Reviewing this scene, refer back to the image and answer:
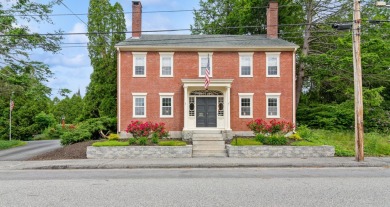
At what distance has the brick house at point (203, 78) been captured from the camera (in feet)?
70.5

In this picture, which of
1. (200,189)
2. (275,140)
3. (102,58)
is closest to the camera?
(200,189)

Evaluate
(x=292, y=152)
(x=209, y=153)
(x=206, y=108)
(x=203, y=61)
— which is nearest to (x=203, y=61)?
(x=203, y=61)

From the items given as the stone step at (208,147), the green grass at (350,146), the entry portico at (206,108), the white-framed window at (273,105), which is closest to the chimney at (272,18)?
the white-framed window at (273,105)

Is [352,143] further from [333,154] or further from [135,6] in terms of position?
[135,6]

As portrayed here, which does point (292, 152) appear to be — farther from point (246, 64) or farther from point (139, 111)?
point (139, 111)

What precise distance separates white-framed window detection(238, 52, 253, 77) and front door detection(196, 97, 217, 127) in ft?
9.08

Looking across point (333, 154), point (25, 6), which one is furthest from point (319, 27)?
point (25, 6)

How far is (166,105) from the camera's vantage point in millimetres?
21625

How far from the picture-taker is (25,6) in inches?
714

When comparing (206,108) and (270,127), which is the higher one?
(206,108)

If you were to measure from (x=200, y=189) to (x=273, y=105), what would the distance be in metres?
14.8

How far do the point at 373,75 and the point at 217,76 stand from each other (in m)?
13.3

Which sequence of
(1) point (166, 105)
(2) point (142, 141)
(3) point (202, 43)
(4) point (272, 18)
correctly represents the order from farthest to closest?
(4) point (272, 18) → (3) point (202, 43) → (1) point (166, 105) → (2) point (142, 141)

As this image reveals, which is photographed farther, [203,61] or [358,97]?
[203,61]
